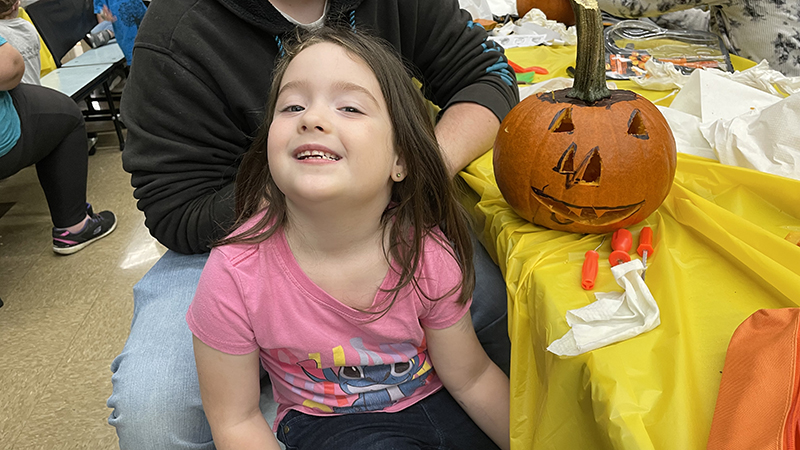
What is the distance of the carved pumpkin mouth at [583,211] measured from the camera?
0.83 meters

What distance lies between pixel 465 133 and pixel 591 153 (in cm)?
38

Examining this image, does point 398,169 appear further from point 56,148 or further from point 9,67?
point 56,148

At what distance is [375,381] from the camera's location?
3.06ft

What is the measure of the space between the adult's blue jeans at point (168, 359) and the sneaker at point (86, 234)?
1.54 meters

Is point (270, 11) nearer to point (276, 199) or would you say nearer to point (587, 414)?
point (276, 199)

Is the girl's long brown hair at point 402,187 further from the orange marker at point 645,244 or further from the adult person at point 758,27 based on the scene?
the adult person at point 758,27

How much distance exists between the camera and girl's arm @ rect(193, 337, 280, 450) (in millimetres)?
838

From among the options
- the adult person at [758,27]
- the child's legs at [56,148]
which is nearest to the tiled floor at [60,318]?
the child's legs at [56,148]

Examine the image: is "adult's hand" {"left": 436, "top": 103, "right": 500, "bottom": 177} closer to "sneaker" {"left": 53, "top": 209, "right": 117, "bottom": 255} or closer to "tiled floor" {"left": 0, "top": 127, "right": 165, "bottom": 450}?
"tiled floor" {"left": 0, "top": 127, "right": 165, "bottom": 450}

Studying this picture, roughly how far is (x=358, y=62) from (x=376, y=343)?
44 centimetres

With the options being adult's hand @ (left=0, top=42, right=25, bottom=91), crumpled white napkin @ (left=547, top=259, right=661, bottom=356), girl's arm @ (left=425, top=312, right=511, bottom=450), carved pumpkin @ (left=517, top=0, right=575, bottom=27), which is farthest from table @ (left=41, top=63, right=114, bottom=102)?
crumpled white napkin @ (left=547, top=259, right=661, bottom=356)

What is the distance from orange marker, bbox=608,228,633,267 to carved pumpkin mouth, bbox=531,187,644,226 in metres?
0.02

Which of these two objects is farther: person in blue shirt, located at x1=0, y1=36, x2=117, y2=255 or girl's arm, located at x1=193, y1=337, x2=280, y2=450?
person in blue shirt, located at x1=0, y1=36, x2=117, y2=255

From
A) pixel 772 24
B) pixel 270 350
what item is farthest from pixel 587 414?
pixel 772 24
